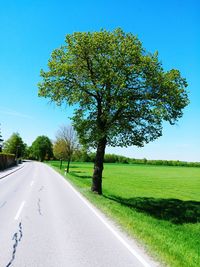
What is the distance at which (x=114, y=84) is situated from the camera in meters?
19.1

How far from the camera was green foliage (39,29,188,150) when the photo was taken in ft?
62.7

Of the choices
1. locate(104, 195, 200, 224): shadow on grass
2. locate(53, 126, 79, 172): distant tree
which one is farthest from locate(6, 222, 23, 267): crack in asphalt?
locate(53, 126, 79, 172): distant tree

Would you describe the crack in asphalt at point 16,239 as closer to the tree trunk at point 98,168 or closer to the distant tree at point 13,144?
the tree trunk at point 98,168

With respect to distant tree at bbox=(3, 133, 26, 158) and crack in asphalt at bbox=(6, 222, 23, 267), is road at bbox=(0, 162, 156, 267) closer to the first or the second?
crack in asphalt at bbox=(6, 222, 23, 267)

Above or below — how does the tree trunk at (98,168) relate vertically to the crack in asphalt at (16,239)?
above

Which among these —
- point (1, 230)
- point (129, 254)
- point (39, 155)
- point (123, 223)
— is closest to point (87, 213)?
point (123, 223)

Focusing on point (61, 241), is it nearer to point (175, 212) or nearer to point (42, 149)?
point (175, 212)

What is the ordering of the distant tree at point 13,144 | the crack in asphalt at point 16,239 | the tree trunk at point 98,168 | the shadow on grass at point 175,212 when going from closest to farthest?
the crack in asphalt at point 16,239 → the shadow on grass at point 175,212 → the tree trunk at point 98,168 → the distant tree at point 13,144

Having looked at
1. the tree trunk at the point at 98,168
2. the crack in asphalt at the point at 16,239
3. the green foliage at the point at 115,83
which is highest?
the green foliage at the point at 115,83

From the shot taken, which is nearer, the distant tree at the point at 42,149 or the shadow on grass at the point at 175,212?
the shadow on grass at the point at 175,212

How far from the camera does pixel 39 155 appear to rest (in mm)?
151875

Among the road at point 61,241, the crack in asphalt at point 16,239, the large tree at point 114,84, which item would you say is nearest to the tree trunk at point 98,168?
the large tree at point 114,84

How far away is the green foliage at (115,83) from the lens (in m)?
19.1

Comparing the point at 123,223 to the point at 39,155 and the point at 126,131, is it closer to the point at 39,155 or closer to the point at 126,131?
the point at 126,131
